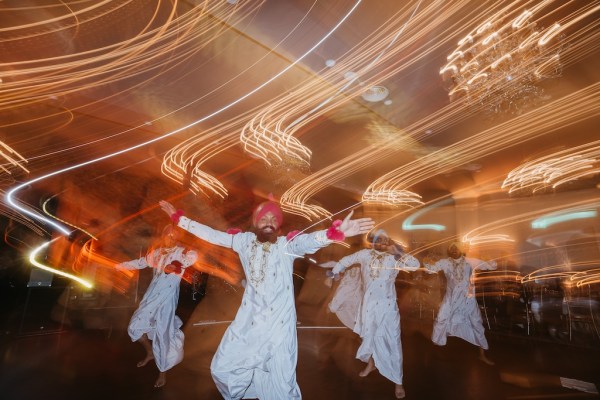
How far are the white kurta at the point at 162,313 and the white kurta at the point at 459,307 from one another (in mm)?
4266

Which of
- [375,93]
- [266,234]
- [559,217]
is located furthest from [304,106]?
[559,217]

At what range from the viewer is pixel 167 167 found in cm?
824

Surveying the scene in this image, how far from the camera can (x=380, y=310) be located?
4.53 meters

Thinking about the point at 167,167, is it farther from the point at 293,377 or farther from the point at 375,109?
the point at 293,377

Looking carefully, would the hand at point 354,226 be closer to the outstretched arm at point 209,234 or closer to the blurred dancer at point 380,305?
the outstretched arm at point 209,234

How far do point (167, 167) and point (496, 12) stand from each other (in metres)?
7.41

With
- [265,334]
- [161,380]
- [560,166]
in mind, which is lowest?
[161,380]

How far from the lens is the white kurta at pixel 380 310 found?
4102 millimetres

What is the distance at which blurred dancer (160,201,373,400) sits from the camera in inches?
109

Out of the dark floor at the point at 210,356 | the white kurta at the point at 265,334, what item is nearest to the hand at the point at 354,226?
the white kurta at the point at 265,334

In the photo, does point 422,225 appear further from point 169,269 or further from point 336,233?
point 336,233

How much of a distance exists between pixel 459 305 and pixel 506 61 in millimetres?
4117

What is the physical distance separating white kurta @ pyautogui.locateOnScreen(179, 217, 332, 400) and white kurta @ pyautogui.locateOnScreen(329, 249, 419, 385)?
1.73m

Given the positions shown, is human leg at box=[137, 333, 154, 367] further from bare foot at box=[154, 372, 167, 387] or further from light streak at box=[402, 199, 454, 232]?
light streak at box=[402, 199, 454, 232]
